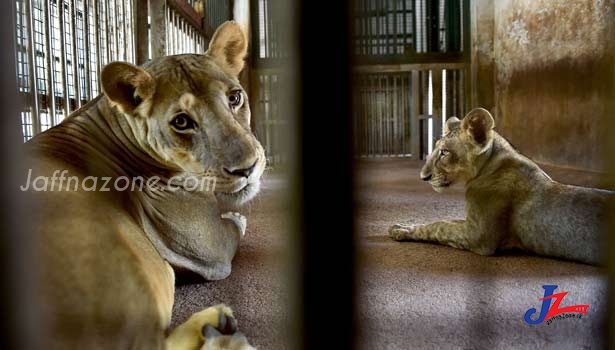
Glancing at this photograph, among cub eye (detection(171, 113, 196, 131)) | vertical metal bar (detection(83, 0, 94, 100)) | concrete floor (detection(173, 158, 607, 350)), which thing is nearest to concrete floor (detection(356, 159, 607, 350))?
concrete floor (detection(173, 158, 607, 350))

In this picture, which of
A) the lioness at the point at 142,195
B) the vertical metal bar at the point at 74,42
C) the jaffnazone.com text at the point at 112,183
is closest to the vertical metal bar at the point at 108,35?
the vertical metal bar at the point at 74,42

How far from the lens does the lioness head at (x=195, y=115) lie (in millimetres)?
1597

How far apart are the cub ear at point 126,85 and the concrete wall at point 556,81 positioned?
6.85ft

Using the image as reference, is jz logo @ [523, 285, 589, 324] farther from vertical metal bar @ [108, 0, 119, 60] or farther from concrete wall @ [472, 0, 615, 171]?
vertical metal bar @ [108, 0, 119, 60]

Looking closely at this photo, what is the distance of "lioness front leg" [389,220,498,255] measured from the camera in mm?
2705

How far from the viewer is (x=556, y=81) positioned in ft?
12.5

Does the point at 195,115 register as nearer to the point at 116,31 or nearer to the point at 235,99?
the point at 235,99

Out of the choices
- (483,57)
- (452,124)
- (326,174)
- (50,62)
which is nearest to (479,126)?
(452,124)

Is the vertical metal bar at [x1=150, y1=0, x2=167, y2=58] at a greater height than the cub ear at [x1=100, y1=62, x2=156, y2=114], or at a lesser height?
greater

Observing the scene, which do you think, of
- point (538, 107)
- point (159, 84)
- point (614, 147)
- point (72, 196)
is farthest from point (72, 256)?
point (538, 107)

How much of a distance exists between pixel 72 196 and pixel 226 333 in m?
0.51

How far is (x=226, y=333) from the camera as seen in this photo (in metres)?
1.43

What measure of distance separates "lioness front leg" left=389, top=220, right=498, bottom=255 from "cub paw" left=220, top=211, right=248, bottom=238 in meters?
0.85

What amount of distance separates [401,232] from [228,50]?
4.92 feet
